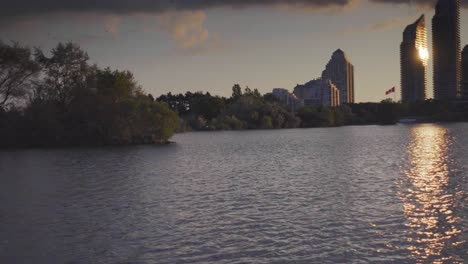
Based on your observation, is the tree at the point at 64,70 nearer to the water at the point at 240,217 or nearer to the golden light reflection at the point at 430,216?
the water at the point at 240,217

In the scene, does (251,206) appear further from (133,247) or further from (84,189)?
(84,189)

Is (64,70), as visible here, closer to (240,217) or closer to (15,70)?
(15,70)

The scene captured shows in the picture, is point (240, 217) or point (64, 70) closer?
point (240, 217)

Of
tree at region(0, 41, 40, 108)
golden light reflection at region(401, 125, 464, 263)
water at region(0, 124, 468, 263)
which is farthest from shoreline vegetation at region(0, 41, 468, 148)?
golden light reflection at region(401, 125, 464, 263)

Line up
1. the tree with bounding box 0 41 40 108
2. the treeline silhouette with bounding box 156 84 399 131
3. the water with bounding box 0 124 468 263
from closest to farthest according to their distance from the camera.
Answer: the water with bounding box 0 124 468 263 < the tree with bounding box 0 41 40 108 < the treeline silhouette with bounding box 156 84 399 131

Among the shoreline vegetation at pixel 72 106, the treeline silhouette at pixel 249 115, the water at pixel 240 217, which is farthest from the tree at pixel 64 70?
the treeline silhouette at pixel 249 115

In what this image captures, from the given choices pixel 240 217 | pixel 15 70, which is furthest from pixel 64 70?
pixel 240 217

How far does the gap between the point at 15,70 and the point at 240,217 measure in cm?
7335

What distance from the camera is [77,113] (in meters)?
81.4

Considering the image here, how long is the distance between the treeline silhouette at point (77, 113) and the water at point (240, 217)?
4368 centimetres

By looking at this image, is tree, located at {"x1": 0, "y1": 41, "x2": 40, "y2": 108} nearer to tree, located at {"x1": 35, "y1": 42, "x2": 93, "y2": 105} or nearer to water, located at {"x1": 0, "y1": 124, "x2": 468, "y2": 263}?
tree, located at {"x1": 35, "y1": 42, "x2": 93, "y2": 105}

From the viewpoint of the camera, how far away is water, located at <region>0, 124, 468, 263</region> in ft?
49.7

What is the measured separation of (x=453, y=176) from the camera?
3145cm

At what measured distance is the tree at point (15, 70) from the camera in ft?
261
